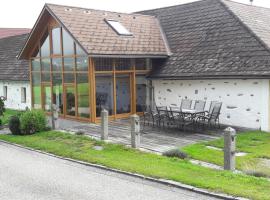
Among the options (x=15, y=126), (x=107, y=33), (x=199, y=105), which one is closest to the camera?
(x=15, y=126)

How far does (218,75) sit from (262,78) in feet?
7.07

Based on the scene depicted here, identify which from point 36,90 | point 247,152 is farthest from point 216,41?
point 36,90

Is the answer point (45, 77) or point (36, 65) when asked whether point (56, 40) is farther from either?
point (36, 65)

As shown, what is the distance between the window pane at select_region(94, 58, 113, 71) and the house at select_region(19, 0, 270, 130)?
0.16 ft

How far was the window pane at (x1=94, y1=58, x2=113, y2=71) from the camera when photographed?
61.2ft

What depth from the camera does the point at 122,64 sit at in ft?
65.0

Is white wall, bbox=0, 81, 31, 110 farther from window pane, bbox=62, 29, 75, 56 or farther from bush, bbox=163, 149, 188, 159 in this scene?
bush, bbox=163, 149, 188, 159

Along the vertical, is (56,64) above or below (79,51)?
below

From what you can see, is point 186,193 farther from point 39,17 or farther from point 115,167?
point 39,17

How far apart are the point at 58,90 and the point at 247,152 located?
12.3 meters

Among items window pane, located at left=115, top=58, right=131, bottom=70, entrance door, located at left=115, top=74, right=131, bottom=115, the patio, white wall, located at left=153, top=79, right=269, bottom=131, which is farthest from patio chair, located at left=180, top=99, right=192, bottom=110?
window pane, located at left=115, top=58, right=131, bottom=70

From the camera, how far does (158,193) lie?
838 centimetres

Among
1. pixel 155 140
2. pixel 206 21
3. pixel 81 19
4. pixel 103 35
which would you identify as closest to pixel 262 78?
pixel 155 140

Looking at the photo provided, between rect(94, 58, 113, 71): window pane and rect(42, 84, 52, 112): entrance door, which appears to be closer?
rect(94, 58, 113, 71): window pane
